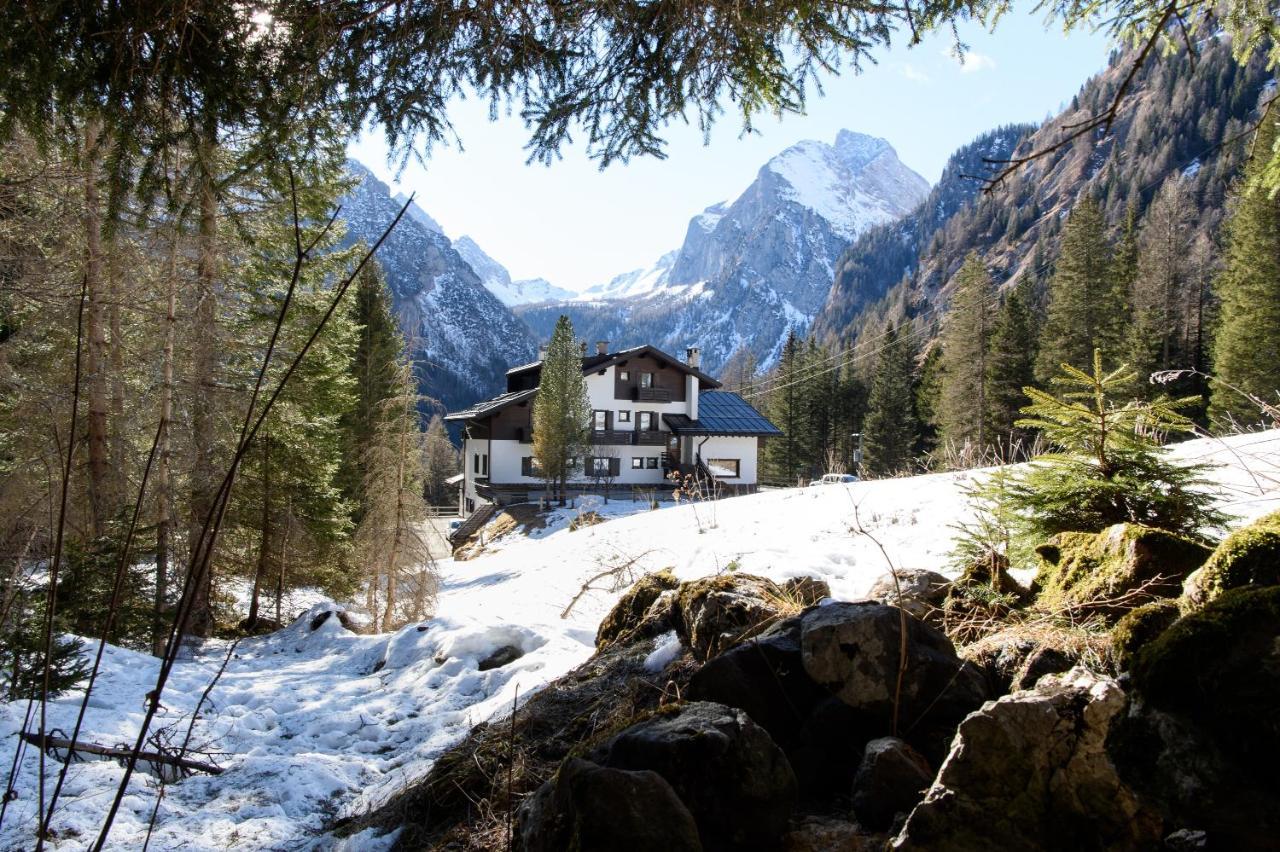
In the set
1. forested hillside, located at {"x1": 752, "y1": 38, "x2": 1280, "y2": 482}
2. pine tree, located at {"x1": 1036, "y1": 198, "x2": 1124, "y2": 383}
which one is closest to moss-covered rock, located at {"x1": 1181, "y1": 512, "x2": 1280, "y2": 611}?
forested hillside, located at {"x1": 752, "y1": 38, "x2": 1280, "y2": 482}

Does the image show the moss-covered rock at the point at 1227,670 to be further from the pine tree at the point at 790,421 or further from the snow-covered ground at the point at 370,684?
the pine tree at the point at 790,421

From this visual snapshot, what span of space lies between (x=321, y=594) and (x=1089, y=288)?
136 feet

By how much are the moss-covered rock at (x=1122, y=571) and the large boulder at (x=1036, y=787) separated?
0.90 m

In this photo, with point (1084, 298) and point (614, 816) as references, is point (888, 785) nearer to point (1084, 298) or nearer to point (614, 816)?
point (614, 816)

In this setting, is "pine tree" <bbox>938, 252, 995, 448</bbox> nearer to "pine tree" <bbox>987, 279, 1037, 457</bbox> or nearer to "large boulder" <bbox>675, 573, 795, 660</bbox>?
"pine tree" <bbox>987, 279, 1037, 457</bbox>

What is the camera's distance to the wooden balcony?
41625 millimetres

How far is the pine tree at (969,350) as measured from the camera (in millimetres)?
39875

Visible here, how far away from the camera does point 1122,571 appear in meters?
2.90

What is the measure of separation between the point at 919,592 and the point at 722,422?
3981cm

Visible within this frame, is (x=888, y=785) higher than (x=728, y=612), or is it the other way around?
(x=728, y=612)

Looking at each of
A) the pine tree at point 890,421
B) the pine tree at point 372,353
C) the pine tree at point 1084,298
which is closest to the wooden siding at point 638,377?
the pine tree at point 372,353

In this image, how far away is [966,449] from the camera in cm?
848

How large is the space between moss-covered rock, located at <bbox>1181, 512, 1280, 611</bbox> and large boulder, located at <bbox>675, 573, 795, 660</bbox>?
1.74 meters

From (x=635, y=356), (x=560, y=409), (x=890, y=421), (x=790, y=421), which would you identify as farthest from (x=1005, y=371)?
(x=560, y=409)
